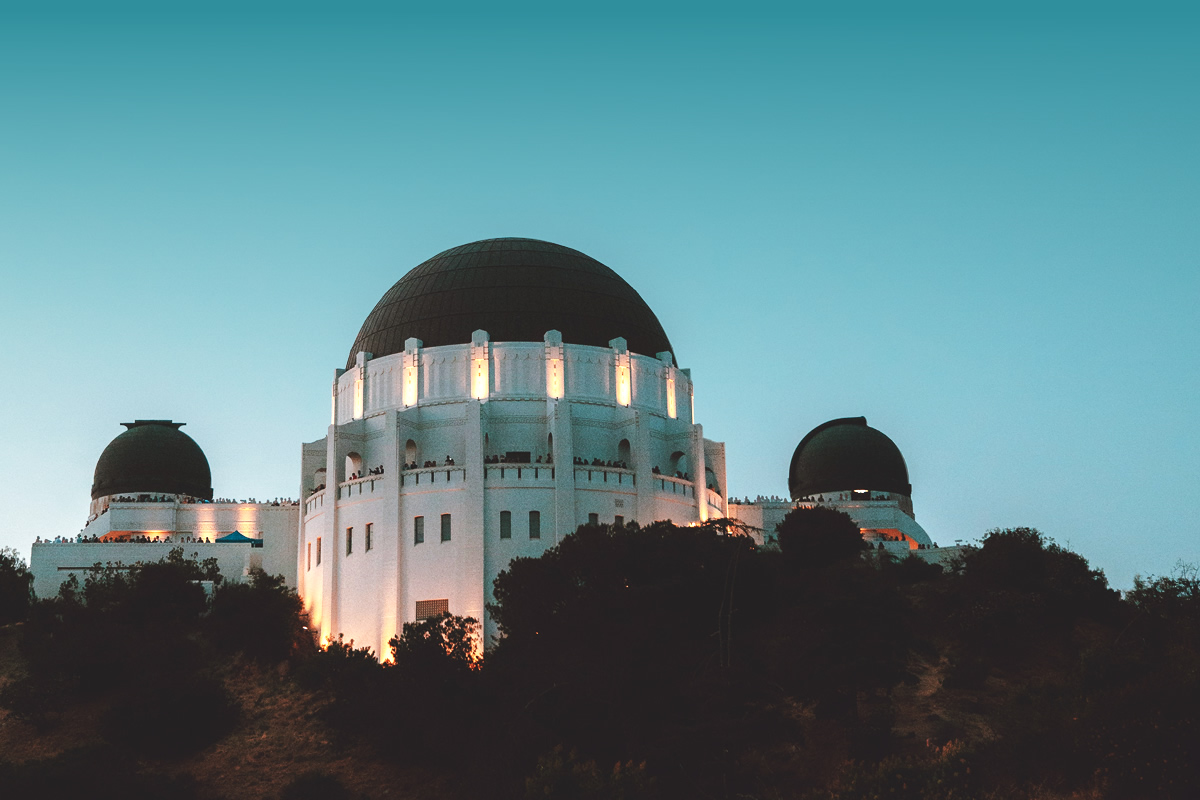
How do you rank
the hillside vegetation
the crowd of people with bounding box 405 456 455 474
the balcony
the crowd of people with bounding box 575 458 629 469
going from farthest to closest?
the balcony < the crowd of people with bounding box 575 458 629 469 < the crowd of people with bounding box 405 456 455 474 < the hillside vegetation

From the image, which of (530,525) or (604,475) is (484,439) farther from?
(604,475)

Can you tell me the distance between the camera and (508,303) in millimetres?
74125

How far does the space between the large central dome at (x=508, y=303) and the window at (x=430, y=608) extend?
14634mm

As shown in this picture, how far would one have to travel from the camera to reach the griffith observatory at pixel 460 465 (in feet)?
219

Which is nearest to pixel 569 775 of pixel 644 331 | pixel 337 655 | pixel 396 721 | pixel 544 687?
pixel 544 687

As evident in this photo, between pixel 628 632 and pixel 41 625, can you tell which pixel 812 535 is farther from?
pixel 41 625

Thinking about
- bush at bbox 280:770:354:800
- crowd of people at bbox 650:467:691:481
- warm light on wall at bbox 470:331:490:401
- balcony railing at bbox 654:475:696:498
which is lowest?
bush at bbox 280:770:354:800

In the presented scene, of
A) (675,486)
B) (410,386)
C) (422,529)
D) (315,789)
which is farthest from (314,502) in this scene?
(315,789)

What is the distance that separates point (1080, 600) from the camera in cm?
5906

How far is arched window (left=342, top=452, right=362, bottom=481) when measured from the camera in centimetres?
7350

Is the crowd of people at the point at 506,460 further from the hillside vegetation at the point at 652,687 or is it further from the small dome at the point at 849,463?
the small dome at the point at 849,463

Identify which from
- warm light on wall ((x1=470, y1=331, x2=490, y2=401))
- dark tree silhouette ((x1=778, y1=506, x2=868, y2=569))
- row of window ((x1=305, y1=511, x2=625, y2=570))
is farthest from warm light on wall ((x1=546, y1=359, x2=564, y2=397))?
dark tree silhouette ((x1=778, y1=506, x2=868, y2=569))

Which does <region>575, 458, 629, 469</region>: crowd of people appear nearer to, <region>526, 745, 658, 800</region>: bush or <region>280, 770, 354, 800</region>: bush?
<region>280, 770, 354, 800</region>: bush

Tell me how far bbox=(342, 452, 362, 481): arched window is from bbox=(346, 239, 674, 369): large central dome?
5.98 metres
